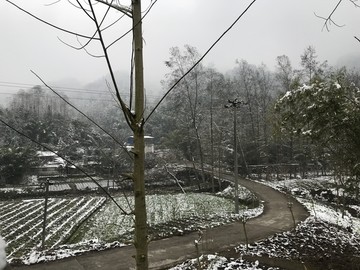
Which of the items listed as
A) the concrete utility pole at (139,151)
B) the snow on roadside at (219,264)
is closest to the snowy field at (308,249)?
the snow on roadside at (219,264)

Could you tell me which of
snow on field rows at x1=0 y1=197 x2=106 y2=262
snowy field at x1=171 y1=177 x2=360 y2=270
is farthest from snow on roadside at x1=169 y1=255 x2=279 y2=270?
snow on field rows at x1=0 y1=197 x2=106 y2=262

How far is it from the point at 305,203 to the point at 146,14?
53.5 ft

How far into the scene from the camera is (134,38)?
60.7 inches

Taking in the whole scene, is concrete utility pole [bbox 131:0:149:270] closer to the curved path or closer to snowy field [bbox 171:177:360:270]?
snowy field [bbox 171:177:360:270]

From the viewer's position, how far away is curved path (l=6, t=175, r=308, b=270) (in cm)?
782

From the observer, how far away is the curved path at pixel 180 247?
7824mm

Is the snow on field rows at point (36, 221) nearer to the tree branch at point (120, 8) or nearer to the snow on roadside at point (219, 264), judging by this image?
the snow on roadside at point (219, 264)

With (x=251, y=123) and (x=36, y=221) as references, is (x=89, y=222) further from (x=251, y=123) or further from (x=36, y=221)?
(x=251, y=123)

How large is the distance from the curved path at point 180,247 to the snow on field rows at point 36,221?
5.87 ft

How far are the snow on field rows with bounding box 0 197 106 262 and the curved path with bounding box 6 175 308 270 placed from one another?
1788 millimetres

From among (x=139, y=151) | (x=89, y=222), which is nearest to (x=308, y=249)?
(x=139, y=151)

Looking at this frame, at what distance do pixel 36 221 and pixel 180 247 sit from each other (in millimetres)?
9211

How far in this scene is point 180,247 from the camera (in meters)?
9.14

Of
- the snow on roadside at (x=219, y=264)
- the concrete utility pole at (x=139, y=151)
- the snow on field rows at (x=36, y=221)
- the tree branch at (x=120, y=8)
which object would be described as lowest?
the snow on field rows at (x=36, y=221)
